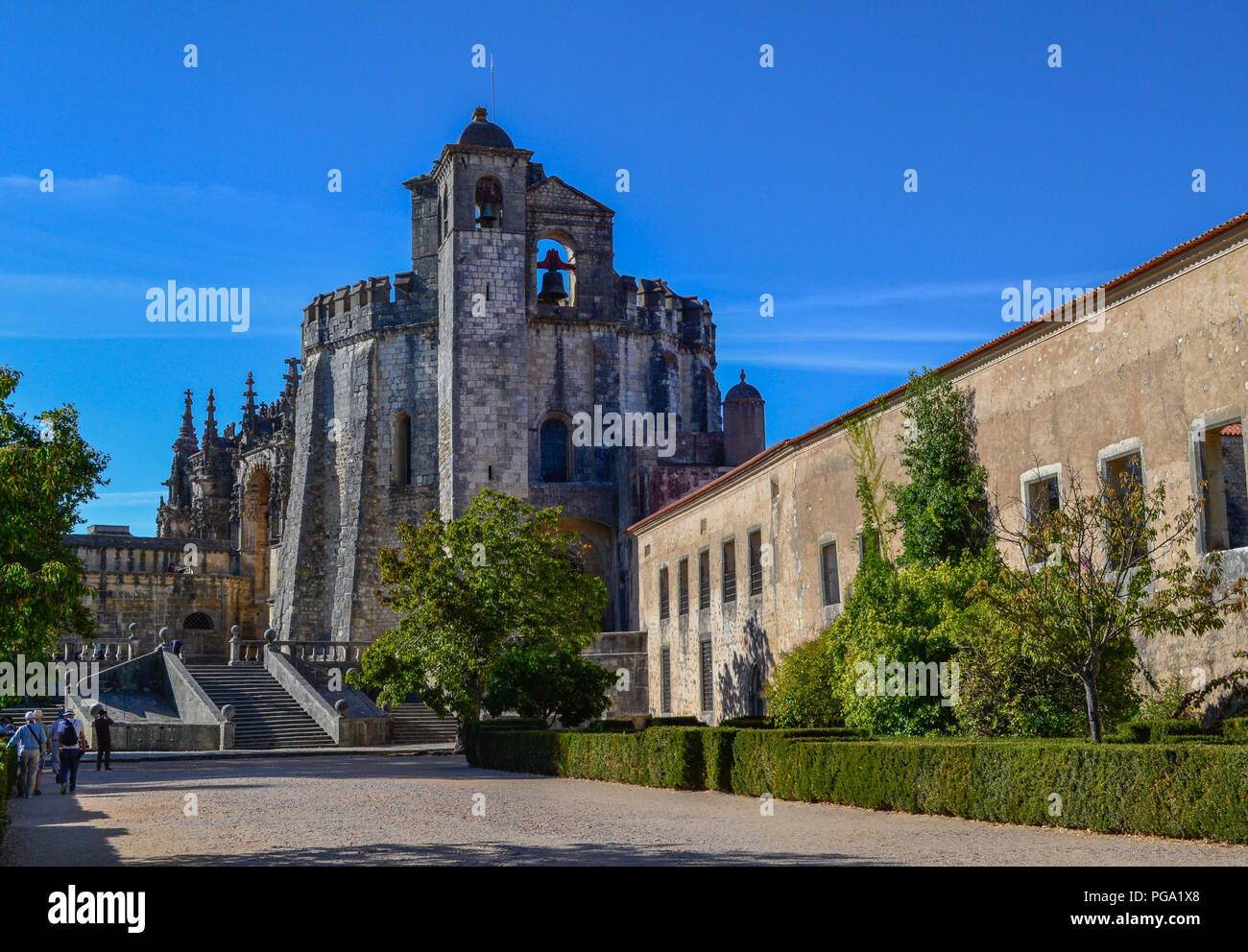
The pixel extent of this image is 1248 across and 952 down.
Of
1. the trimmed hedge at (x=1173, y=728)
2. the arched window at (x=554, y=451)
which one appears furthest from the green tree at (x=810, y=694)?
the arched window at (x=554, y=451)

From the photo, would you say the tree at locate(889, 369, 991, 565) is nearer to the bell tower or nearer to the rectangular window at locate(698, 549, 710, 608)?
the rectangular window at locate(698, 549, 710, 608)

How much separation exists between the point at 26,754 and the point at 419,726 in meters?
19.0

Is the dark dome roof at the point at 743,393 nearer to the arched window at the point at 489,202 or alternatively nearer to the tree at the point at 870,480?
the arched window at the point at 489,202

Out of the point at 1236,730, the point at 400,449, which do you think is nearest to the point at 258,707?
the point at 400,449

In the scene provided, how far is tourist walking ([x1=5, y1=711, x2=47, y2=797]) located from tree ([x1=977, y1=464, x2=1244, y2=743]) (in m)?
14.4

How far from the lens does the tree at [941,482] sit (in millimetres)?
22016

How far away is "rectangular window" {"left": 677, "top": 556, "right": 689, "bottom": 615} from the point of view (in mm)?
36031

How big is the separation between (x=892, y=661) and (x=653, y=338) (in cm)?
3175

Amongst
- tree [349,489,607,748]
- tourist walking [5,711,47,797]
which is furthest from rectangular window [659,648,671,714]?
tourist walking [5,711,47,797]

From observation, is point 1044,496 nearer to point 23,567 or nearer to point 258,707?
point 23,567

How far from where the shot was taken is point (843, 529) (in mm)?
26266

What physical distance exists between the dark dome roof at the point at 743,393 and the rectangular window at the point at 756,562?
54.5 feet
